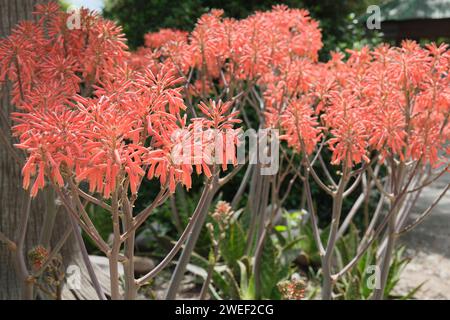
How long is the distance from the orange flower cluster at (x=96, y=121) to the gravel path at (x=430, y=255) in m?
2.84

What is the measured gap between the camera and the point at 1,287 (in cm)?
319

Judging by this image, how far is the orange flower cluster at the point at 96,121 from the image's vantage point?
5.00 feet

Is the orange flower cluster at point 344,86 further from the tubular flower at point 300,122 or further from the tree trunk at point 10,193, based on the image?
the tree trunk at point 10,193

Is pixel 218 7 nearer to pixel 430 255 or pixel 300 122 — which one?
pixel 430 255

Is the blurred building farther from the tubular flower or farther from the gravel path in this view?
the tubular flower

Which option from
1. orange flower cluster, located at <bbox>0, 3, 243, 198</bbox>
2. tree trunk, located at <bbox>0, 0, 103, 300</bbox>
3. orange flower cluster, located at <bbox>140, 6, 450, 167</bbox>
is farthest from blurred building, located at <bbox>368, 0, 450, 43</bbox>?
orange flower cluster, located at <bbox>0, 3, 243, 198</bbox>

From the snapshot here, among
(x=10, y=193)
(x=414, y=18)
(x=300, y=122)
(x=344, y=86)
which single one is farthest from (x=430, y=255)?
(x=414, y=18)

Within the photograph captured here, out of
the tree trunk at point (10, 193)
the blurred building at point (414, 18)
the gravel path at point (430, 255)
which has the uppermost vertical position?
the blurred building at point (414, 18)

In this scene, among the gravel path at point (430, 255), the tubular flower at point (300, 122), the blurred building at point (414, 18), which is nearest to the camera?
the tubular flower at point (300, 122)

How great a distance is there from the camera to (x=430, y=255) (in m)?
5.35

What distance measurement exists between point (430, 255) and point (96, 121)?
4.52 meters

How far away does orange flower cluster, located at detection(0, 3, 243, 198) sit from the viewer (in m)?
1.52

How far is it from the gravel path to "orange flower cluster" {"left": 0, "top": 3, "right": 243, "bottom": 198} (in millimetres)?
2837

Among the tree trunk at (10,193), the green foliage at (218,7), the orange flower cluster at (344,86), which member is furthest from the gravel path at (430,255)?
the tree trunk at (10,193)
